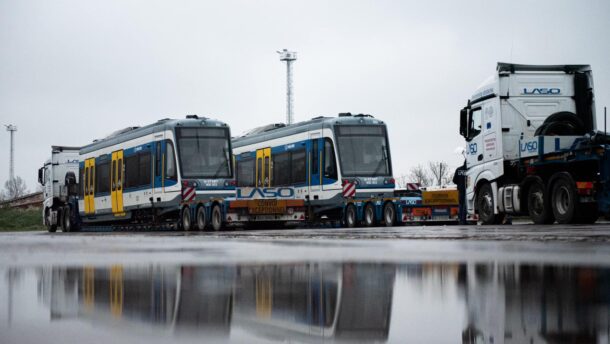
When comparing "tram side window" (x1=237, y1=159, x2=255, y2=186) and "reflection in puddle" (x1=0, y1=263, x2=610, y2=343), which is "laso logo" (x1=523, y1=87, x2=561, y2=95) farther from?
"reflection in puddle" (x1=0, y1=263, x2=610, y2=343)

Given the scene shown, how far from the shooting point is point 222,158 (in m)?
32.2

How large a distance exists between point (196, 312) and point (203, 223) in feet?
82.8

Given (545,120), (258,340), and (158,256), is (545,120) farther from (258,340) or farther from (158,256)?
(258,340)

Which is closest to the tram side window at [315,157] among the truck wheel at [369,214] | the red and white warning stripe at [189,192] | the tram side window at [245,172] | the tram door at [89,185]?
the truck wheel at [369,214]

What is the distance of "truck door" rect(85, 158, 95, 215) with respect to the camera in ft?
129

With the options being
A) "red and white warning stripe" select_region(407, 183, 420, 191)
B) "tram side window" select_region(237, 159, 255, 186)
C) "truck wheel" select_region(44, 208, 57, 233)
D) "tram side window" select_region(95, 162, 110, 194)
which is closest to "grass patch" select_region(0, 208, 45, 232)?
"truck wheel" select_region(44, 208, 57, 233)

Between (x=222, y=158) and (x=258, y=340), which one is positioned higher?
(x=222, y=158)

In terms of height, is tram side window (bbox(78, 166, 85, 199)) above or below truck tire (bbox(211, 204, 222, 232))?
above

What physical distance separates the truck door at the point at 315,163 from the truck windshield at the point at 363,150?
1.01 meters

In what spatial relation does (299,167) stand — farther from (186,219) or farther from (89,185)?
(89,185)

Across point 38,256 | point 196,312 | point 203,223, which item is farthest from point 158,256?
point 203,223

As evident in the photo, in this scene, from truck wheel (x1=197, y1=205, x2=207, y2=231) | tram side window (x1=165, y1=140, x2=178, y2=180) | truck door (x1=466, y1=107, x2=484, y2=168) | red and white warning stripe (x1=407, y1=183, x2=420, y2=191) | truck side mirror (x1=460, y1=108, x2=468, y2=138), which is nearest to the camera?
truck door (x1=466, y1=107, x2=484, y2=168)

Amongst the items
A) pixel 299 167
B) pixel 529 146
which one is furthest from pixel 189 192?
pixel 529 146

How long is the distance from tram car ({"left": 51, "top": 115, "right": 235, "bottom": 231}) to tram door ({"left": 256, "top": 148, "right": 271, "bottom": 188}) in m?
5.10
